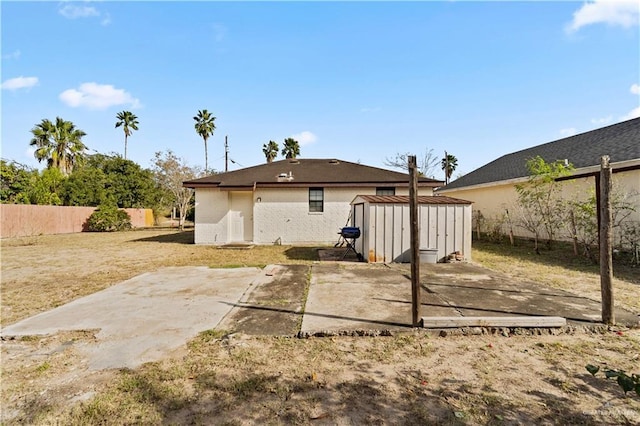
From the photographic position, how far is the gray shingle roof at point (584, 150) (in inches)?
426

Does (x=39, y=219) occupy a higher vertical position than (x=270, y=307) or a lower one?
higher

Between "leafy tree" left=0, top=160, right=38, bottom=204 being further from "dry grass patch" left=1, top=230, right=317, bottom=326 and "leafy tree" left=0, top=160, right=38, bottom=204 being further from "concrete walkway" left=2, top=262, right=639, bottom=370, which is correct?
"concrete walkway" left=2, top=262, right=639, bottom=370

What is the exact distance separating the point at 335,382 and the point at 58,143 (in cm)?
3508

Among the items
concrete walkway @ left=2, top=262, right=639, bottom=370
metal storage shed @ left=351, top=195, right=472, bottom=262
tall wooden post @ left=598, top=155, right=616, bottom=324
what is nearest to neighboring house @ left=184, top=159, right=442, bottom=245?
metal storage shed @ left=351, top=195, right=472, bottom=262

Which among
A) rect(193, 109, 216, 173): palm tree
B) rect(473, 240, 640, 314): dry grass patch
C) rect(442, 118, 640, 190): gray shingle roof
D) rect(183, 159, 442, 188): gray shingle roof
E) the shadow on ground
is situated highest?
rect(193, 109, 216, 173): palm tree

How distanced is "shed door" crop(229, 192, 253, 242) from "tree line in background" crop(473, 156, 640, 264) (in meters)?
11.4

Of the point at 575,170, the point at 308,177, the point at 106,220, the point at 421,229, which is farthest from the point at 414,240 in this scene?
the point at 106,220

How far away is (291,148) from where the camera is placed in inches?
1246

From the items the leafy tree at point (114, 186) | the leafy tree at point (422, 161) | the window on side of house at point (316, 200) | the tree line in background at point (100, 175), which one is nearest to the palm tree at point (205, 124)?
the tree line in background at point (100, 175)

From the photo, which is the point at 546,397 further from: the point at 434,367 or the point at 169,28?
the point at 169,28

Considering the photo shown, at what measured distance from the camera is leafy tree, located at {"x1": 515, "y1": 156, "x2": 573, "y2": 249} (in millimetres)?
10000

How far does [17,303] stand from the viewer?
4.93 meters

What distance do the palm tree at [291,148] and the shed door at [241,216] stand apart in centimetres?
1924

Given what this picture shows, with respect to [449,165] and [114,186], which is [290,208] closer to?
[114,186]
